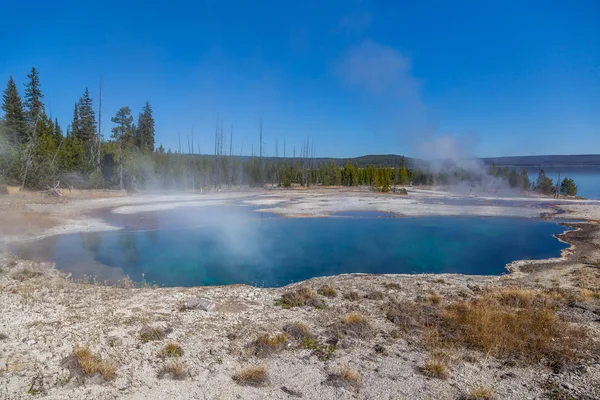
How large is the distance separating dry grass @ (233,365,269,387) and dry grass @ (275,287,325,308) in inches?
127

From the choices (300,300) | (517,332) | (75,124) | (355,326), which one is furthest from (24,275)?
(75,124)

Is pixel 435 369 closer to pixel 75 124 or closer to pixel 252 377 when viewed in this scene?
pixel 252 377

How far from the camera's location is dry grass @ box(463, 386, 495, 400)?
4477 millimetres

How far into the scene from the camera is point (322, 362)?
18.1 ft

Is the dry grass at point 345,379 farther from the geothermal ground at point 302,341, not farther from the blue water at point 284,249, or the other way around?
the blue water at point 284,249

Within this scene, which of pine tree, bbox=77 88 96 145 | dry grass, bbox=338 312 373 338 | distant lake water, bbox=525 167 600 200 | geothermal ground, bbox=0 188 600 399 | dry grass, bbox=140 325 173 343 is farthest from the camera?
distant lake water, bbox=525 167 600 200

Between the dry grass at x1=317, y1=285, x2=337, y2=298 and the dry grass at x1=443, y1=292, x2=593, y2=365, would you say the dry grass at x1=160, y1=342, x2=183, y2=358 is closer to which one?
the dry grass at x1=317, y1=285, x2=337, y2=298

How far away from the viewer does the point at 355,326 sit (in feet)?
22.1

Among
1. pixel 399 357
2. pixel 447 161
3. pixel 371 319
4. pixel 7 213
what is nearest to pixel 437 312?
pixel 371 319

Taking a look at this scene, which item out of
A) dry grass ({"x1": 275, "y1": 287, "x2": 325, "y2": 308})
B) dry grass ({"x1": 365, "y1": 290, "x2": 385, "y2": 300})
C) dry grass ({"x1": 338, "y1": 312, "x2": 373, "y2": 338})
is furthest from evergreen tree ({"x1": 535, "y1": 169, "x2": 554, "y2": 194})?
dry grass ({"x1": 338, "y1": 312, "x2": 373, "y2": 338})

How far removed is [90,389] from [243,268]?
9.63 metres

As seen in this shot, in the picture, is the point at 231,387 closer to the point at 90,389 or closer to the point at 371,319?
the point at 90,389

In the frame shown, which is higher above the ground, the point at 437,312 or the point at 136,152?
the point at 136,152

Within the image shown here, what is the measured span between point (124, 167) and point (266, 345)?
136 ft
